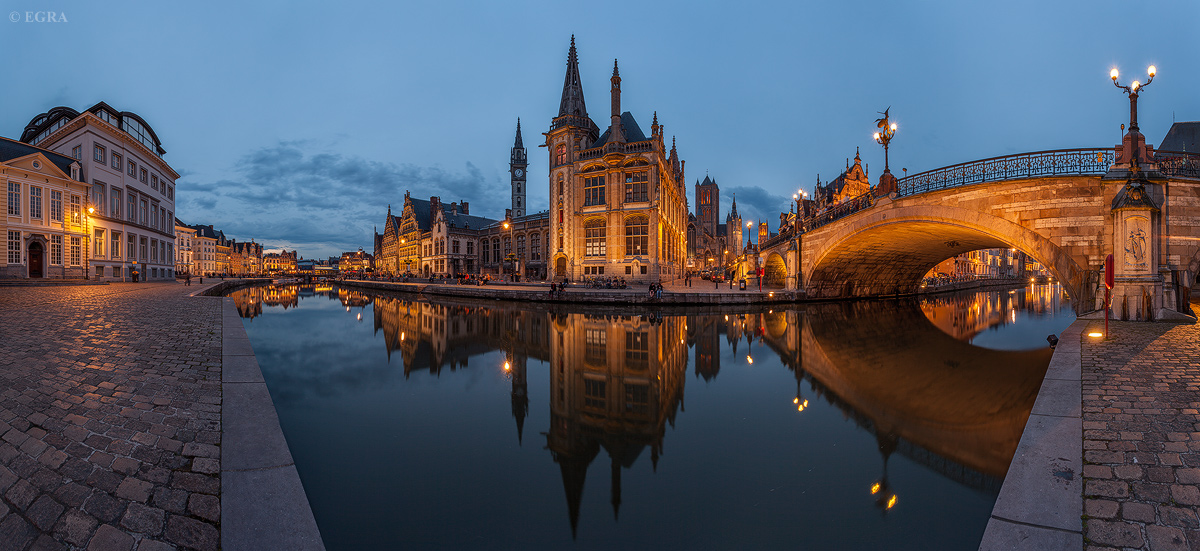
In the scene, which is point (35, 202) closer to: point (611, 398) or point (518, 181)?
point (611, 398)

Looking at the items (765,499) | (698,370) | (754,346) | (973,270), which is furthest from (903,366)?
(973,270)

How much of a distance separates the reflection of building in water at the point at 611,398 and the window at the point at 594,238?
25.8 meters

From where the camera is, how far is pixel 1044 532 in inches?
98.0

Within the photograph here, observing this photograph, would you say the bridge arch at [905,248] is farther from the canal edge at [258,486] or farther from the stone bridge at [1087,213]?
the canal edge at [258,486]

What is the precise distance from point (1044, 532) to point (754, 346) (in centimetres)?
892

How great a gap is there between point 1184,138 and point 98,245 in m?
65.2

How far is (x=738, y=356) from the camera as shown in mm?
9891

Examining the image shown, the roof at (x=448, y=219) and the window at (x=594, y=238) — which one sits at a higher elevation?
the roof at (x=448, y=219)

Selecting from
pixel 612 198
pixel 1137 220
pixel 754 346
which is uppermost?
pixel 612 198

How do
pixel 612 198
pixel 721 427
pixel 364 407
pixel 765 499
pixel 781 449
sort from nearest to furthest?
pixel 765 499 < pixel 781 449 < pixel 721 427 < pixel 364 407 < pixel 612 198

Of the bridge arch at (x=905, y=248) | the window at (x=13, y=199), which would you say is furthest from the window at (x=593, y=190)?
the window at (x=13, y=199)

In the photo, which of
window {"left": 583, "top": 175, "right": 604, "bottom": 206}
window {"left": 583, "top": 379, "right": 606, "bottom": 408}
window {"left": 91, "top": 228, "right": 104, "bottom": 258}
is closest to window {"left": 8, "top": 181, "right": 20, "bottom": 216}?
window {"left": 91, "top": 228, "right": 104, "bottom": 258}

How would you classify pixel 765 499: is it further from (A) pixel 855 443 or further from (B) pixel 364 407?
(B) pixel 364 407

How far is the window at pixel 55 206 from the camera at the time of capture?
29.7 meters
